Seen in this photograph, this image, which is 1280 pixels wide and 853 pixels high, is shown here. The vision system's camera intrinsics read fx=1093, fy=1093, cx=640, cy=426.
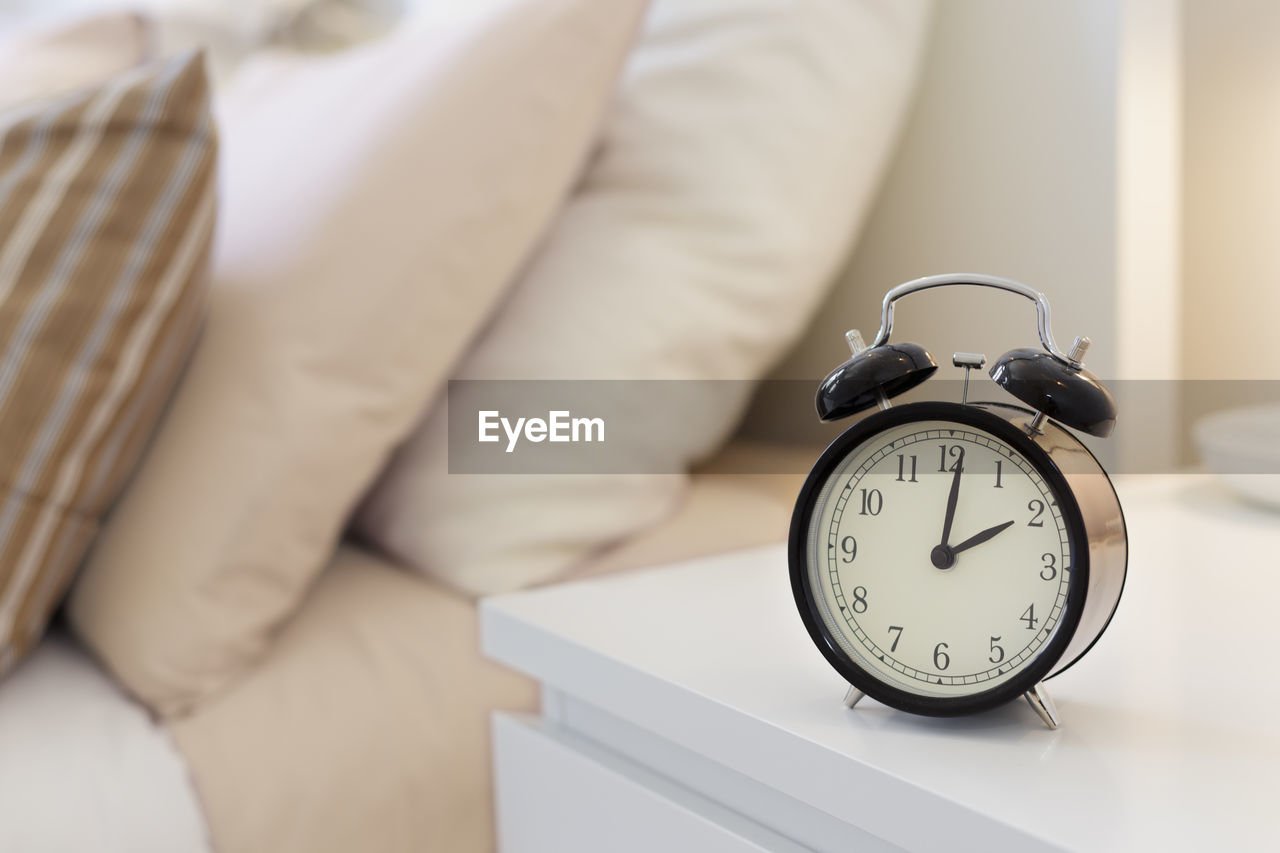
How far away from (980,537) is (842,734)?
0.29 feet

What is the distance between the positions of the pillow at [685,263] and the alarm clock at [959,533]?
0.46 m

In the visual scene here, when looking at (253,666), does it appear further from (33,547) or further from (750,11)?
(750,11)

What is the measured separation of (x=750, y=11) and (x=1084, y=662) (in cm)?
66

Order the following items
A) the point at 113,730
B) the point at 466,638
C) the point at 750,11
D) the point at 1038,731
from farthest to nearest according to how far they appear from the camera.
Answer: the point at 750,11, the point at 466,638, the point at 113,730, the point at 1038,731

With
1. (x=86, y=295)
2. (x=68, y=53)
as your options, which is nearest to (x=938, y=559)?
(x=86, y=295)

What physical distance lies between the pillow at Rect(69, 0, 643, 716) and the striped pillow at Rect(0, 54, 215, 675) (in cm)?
5

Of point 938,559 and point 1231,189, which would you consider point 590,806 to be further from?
point 1231,189

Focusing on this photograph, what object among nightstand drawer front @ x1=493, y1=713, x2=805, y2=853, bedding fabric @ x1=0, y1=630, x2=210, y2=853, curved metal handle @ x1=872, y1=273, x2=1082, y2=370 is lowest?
bedding fabric @ x1=0, y1=630, x2=210, y2=853

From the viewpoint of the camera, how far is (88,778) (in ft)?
2.16

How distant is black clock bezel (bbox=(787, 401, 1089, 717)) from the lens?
376 mm

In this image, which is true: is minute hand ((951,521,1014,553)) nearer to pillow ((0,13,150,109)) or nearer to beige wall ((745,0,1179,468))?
beige wall ((745,0,1179,468))

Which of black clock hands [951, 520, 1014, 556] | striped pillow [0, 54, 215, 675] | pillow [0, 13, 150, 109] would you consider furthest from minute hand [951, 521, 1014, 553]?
pillow [0, 13, 150, 109]

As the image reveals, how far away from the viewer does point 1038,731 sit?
396 mm

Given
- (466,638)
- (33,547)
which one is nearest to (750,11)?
(466,638)
